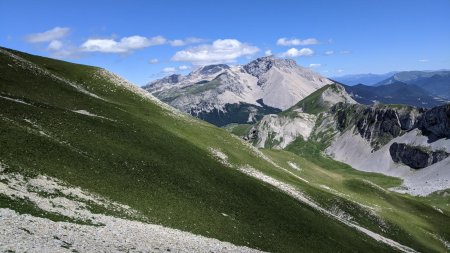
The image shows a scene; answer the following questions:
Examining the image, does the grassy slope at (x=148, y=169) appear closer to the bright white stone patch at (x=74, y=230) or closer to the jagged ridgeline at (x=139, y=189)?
the jagged ridgeline at (x=139, y=189)

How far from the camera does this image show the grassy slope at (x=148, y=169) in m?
44.9

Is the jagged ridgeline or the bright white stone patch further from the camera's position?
the jagged ridgeline

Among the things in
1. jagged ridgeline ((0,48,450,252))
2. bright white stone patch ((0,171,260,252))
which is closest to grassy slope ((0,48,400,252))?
jagged ridgeline ((0,48,450,252))

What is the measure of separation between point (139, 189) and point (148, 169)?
6.90 m

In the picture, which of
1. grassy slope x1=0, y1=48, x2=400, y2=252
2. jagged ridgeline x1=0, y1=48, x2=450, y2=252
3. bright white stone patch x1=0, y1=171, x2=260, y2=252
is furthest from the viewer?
grassy slope x1=0, y1=48, x2=400, y2=252

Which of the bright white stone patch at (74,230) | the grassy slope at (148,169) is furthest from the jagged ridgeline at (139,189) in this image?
the grassy slope at (148,169)

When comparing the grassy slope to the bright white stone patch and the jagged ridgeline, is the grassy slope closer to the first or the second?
the jagged ridgeline

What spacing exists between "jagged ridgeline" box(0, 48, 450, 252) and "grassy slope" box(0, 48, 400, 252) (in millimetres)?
222

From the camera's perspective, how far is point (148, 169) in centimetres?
5469

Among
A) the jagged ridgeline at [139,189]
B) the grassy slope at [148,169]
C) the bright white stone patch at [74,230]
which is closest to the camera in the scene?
the bright white stone patch at [74,230]

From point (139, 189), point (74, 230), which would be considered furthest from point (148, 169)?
point (74, 230)

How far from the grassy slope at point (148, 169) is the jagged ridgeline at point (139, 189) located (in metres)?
0.22

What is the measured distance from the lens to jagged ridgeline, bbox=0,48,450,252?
35156 mm

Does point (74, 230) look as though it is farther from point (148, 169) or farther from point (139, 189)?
point (148, 169)
